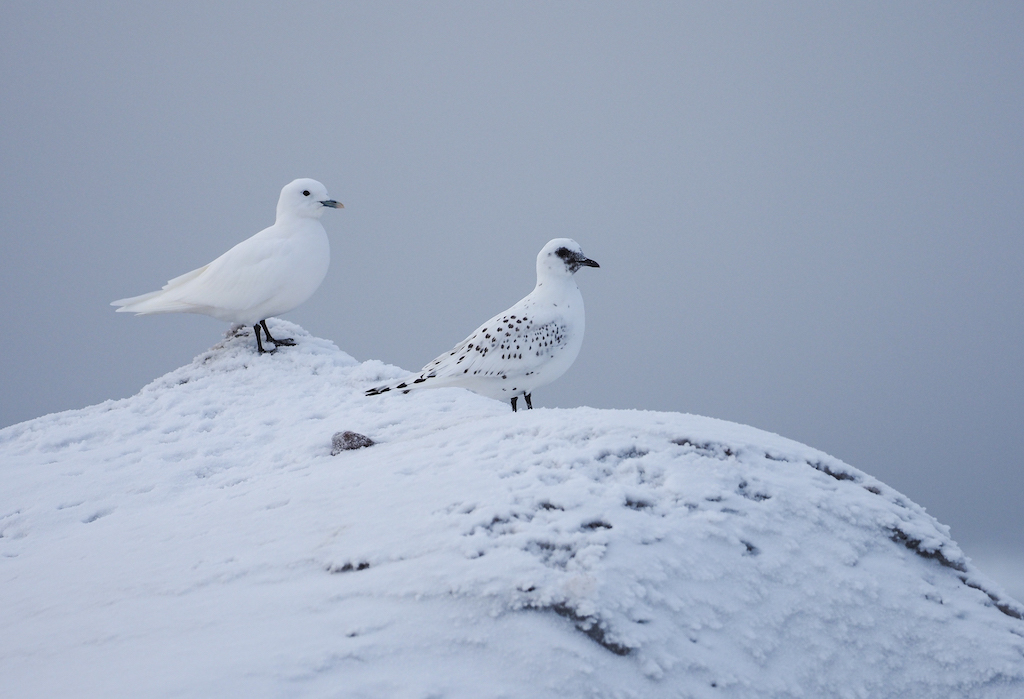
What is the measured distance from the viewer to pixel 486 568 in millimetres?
2865

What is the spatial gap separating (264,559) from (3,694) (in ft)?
3.15

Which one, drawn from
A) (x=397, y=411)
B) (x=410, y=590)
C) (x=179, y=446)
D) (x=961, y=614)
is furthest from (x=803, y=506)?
(x=179, y=446)

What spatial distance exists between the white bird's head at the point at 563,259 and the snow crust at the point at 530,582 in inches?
79.0

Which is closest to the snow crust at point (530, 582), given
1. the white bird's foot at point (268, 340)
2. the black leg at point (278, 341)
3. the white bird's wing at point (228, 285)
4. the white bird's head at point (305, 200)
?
the white bird's wing at point (228, 285)

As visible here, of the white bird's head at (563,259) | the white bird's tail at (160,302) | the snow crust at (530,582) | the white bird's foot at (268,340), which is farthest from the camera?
the white bird's foot at (268,340)

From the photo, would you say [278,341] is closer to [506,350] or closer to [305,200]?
[305,200]

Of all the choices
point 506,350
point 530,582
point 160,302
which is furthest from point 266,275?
point 530,582

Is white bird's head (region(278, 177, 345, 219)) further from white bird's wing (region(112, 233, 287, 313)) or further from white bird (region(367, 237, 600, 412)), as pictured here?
white bird (region(367, 237, 600, 412))

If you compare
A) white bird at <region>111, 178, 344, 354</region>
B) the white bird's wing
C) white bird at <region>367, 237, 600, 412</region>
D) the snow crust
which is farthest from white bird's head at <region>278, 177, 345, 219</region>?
the snow crust

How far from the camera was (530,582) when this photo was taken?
9.13 feet

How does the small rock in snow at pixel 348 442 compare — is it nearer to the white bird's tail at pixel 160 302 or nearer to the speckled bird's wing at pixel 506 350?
the speckled bird's wing at pixel 506 350

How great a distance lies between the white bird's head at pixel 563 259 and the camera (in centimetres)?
627

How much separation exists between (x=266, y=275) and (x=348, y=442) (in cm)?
276

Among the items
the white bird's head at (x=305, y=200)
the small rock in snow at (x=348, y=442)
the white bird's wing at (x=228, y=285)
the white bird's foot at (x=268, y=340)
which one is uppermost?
the white bird's head at (x=305, y=200)
